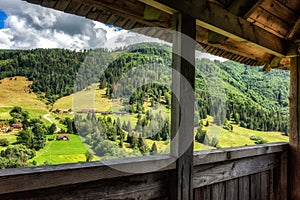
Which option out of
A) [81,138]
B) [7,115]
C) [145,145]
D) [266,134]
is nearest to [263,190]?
→ [266,134]

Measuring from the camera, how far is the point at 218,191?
6.92ft

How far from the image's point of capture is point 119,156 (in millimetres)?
1610

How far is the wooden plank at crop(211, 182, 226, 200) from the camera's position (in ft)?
6.79

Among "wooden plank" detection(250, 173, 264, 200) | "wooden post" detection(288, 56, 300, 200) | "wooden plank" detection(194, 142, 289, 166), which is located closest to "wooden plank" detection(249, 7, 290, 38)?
"wooden post" detection(288, 56, 300, 200)

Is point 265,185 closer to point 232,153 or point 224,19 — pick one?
point 232,153

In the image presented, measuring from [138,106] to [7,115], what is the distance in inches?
29.9

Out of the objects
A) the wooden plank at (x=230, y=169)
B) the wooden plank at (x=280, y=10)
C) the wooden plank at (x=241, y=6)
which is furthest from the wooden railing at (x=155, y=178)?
the wooden plank at (x=280, y=10)

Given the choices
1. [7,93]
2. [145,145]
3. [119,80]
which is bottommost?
[145,145]

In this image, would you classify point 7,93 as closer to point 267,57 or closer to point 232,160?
point 232,160

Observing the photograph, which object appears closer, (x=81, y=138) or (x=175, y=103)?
(x=81, y=138)

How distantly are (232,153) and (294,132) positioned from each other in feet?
3.72

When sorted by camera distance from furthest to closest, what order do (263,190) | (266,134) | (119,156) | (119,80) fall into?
1. (266,134)
2. (263,190)
3. (119,80)
4. (119,156)

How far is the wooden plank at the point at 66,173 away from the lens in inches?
42.3

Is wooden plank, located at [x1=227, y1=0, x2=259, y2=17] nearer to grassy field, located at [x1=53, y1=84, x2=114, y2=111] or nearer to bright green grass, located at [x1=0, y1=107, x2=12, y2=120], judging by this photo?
grassy field, located at [x1=53, y1=84, x2=114, y2=111]
